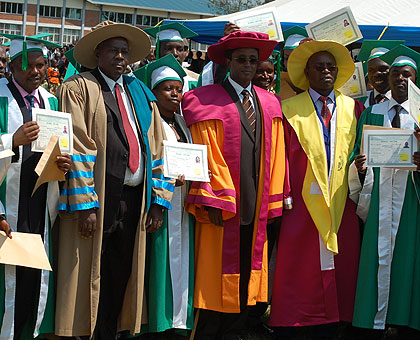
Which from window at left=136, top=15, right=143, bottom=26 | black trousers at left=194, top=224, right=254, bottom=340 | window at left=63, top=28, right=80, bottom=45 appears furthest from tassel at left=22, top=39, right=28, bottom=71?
window at left=136, top=15, right=143, bottom=26

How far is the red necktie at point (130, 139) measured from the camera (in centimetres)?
501

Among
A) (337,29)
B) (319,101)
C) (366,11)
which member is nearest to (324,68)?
(319,101)

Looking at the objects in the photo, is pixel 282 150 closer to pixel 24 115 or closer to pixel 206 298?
pixel 206 298

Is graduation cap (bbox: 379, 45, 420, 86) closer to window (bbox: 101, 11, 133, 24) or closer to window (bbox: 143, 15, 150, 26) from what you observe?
window (bbox: 101, 11, 133, 24)

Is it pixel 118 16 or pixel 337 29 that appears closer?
pixel 337 29

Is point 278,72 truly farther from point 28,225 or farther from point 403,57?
point 28,225

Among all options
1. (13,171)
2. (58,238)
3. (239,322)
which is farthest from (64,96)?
(239,322)

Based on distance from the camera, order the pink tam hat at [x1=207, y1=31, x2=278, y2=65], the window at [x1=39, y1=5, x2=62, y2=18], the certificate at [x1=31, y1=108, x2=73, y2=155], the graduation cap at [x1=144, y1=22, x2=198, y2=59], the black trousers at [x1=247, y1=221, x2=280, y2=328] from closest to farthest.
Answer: the certificate at [x1=31, y1=108, x2=73, y2=155] < the pink tam hat at [x1=207, y1=31, x2=278, y2=65] < the black trousers at [x1=247, y1=221, x2=280, y2=328] < the graduation cap at [x1=144, y1=22, x2=198, y2=59] < the window at [x1=39, y1=5, x2=62, y2=18]

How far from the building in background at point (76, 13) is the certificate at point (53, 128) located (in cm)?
5775

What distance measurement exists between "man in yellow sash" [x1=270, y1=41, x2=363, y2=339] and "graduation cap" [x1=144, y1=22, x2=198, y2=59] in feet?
5.16

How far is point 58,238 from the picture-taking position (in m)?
5.00

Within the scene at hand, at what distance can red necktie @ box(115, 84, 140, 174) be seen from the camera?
5.01 m

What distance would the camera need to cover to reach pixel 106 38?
5.12 meters

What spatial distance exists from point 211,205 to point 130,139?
831 millimetres
